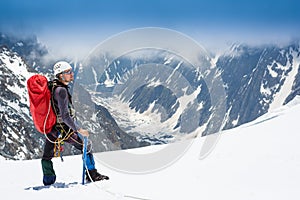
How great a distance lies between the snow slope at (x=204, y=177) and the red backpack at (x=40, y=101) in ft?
5.60

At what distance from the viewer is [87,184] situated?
34.1 feet

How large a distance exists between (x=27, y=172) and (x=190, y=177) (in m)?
5.38

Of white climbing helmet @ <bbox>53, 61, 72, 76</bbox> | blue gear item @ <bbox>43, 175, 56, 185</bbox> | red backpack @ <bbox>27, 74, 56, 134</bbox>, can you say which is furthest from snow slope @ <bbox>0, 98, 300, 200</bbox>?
white climbing helmet @ <bbox>53, 61, 72, 76</bbox>

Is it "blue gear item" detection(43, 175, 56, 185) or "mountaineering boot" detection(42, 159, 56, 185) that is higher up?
"mountaineering boot" detection(42, 159, 56, 185)

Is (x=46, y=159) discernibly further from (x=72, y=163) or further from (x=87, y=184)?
(x=72, y=163)

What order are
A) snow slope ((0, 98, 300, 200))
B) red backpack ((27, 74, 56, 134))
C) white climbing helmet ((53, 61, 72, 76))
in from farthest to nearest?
white climbing helmet ((53, 61, 72, 76)) → red backpack ((27, 74, 56, 134)) → snow slope ((0, 98, 300, 200))

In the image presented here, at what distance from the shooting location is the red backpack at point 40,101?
31.0ft

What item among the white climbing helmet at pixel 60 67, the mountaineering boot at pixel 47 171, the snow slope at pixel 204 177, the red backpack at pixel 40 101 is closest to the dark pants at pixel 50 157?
the mountaineering boot at pixel 47 171

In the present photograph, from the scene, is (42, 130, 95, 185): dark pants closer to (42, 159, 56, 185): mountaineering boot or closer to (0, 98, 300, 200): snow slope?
(42, 159, 56, 185): mountaineering boot

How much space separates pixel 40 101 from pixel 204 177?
14.6 feet

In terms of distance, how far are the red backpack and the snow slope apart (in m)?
1.71

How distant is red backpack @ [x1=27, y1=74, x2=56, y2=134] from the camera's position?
9.46 metres

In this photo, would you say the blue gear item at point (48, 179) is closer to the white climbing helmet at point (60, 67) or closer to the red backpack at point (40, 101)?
the red backpack at point (40, 101)

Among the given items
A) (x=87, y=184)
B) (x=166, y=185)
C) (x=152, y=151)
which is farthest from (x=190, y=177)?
(x=152, y=151)
